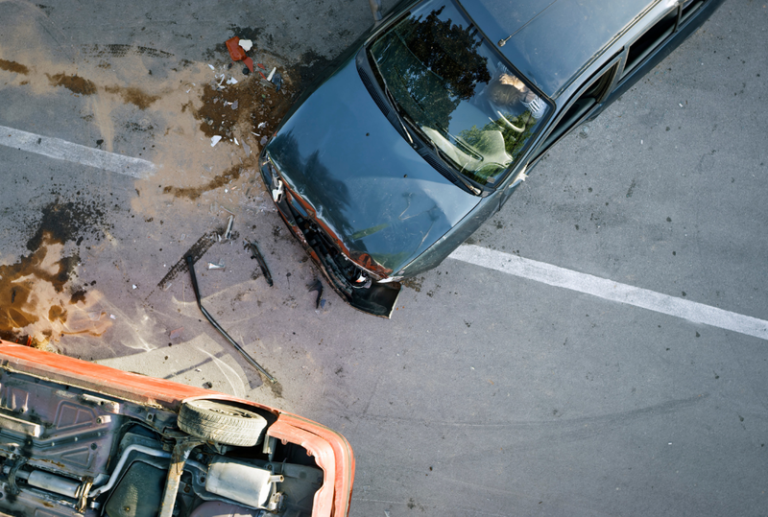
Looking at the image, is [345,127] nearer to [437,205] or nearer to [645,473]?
[437,205]

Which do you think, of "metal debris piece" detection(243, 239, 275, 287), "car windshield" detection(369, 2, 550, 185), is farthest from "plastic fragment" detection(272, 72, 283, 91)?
"metal debris piece" detection(243, 239, 275, 287)

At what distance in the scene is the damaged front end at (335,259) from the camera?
3350 millimetres

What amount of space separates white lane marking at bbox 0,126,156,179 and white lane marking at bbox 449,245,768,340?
302 cm

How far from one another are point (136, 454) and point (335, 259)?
206 cm

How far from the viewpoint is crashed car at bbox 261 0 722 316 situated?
3020mm

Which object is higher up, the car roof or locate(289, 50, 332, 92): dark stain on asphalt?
locate(289, 50, 332, 92): dark stain on asphalt

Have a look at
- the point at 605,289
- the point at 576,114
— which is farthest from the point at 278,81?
the point at 605,289

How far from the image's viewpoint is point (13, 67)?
164 inches

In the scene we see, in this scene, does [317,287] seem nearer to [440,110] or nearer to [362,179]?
[362,179]

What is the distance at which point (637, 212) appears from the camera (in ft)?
13.9

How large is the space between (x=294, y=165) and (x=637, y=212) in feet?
10.5

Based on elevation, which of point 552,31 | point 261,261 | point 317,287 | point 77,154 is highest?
point 77,154

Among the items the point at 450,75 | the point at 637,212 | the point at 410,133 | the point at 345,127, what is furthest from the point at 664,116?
the point at 345,127

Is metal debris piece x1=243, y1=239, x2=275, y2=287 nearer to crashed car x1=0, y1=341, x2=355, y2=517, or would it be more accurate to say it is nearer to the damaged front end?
the damaged front end
